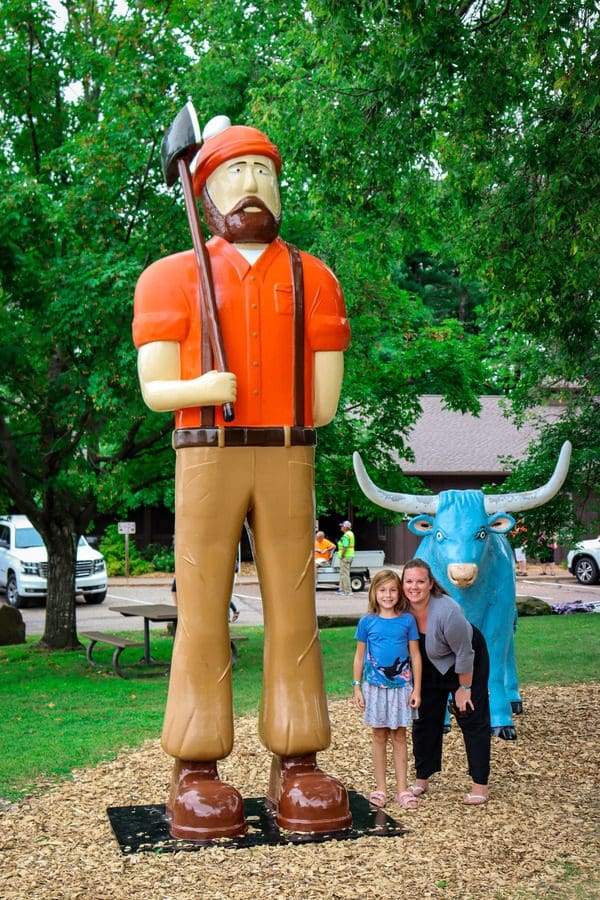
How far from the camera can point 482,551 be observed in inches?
264

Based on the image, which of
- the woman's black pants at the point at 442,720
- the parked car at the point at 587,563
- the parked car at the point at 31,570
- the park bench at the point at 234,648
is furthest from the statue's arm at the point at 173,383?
the parked car at the point at 587,563

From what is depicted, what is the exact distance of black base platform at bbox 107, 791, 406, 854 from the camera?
473 cm

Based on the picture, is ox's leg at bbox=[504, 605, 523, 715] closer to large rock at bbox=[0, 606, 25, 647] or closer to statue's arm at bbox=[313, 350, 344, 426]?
statue's arm at bbox=[313, 350, 344, 426]

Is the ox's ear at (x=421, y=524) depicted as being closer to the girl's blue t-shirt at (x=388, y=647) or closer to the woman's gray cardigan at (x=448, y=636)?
the woman's gray cardigan at (x=448, y=636)

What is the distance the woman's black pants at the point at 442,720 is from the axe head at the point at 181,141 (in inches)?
111

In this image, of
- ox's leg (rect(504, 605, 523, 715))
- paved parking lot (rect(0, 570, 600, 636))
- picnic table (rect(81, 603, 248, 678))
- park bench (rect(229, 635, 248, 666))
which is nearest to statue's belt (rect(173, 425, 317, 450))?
ox's leg (rect(504, 605, 523, 715))

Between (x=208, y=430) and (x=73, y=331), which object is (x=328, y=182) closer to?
(x=73, y=331)

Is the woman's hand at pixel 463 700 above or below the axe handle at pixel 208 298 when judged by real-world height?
below

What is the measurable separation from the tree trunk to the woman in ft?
23.0

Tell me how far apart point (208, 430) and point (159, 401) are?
0.27 meters

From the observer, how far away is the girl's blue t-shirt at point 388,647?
17.9 ft

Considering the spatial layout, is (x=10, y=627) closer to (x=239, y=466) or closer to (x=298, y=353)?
(x=239, y=466)

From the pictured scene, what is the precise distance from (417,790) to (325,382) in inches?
92.7

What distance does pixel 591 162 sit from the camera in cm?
683
